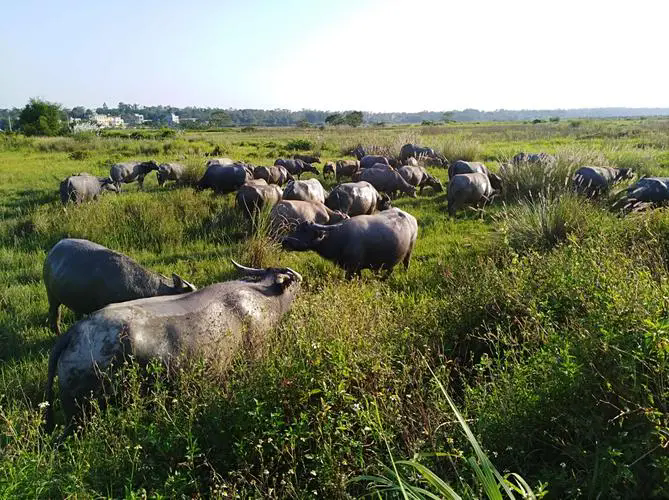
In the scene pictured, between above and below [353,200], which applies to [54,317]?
below

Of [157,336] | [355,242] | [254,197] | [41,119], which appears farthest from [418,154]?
[41,119]

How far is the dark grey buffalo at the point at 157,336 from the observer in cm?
367

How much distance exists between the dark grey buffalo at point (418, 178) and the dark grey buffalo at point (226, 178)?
500cm

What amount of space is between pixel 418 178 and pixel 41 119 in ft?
164

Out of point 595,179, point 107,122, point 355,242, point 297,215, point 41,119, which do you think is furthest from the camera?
point 107,122

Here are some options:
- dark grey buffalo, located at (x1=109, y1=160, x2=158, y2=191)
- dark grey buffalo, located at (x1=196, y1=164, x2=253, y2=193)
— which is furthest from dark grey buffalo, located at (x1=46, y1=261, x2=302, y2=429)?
dark grey buffalo, located at (x1=109, y1=160, x2=158, y2=191)

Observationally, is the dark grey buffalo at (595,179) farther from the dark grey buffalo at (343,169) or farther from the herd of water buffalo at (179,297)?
the dark grey buffalo at (343,169)

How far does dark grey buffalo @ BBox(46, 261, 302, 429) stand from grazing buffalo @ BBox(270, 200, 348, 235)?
3.98m

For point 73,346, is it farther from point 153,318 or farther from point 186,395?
point 186,395

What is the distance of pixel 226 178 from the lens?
1447 centimetres

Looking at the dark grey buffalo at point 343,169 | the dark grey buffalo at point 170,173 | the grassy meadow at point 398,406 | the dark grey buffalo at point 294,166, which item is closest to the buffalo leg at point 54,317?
the grassy meadow at point 398,406

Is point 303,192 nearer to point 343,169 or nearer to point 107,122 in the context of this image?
point 343,169

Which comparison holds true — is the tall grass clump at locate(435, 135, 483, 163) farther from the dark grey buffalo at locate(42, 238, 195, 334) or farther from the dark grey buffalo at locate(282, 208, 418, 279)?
the dark grey buffalo at locate(42, 238, 195, 334)

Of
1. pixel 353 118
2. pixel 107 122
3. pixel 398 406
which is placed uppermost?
pixel 353 118
